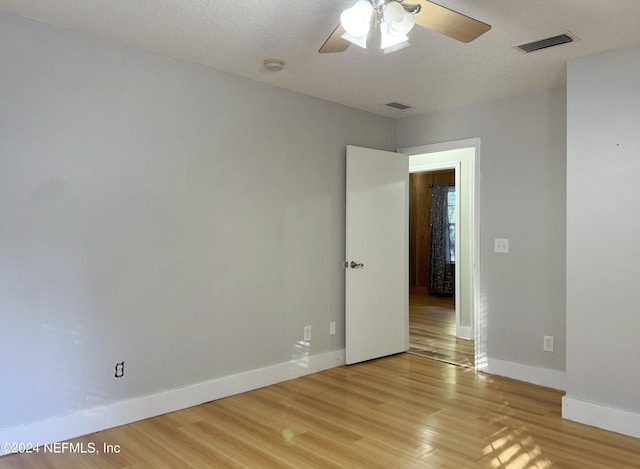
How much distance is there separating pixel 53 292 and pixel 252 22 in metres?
1.94

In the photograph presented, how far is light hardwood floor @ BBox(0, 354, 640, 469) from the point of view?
8.29ft

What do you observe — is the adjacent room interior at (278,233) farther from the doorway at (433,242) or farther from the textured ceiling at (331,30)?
the doorway at (433,242)

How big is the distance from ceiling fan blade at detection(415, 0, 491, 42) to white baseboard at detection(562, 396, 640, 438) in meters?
2.47

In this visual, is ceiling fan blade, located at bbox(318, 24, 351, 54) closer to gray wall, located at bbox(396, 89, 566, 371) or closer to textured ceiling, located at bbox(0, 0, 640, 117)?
textured ceiling, located at bbox(0, 0, 640, 117)

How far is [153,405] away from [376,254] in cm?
240

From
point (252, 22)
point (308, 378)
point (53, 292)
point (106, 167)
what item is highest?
point (252, 22)

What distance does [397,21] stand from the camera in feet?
6.32

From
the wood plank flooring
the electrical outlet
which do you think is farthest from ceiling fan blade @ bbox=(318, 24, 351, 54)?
the wood plank flooring

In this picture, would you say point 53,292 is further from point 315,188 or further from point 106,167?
point 315,188

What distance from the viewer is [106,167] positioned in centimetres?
294

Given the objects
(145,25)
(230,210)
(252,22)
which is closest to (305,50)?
(252,22)

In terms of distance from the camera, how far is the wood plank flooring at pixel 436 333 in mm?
4769

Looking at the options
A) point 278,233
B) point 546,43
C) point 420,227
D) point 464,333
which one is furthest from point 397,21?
point 420,227

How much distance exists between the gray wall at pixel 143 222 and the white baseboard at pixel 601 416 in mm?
2000
